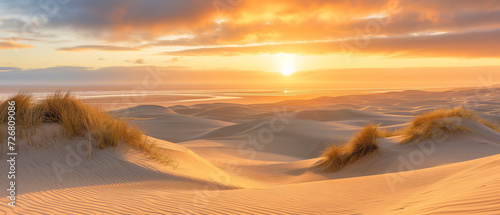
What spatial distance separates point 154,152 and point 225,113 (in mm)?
25810

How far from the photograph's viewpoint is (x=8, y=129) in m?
7.54

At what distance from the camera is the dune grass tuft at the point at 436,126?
10133 mm

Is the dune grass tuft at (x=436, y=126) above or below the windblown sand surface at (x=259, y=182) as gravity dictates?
above

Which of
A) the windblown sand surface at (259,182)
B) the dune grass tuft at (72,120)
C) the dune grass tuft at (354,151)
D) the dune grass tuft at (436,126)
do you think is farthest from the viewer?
the dune grass tuft at (436,126)

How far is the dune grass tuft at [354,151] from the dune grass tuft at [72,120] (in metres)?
4.91

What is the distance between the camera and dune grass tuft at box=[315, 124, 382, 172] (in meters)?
9.84

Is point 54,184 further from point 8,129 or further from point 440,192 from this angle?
point 440,192

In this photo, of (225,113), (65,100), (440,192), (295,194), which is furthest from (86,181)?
(225,113)

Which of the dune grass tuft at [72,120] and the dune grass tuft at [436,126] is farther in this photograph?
the dune grass tuft at [436,126]

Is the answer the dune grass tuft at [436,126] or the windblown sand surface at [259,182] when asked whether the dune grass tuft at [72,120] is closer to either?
the windblown sand surface at [259,182]

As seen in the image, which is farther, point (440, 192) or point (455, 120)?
point (455, 120)

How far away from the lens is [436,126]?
33.8 ft

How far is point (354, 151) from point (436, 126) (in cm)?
271

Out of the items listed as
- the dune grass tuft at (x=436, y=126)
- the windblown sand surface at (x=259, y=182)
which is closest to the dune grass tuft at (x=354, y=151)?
the windblown sand surface at (x=259, y=182)
